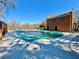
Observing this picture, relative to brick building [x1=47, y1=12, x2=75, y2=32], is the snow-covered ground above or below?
below

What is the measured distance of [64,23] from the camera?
87.8 feet

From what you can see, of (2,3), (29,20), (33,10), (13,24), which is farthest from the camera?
(29,20)

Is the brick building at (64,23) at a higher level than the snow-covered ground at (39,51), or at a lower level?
higher

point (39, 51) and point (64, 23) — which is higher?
point (64, 23)

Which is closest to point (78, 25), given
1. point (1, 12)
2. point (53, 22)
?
point (53, 22)

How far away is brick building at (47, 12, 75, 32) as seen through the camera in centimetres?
2475

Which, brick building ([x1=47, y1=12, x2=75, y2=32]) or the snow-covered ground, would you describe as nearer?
the snow-covered ground

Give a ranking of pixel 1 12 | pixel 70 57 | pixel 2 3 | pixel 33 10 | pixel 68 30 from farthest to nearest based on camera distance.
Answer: pixel 33 10, pixel 68 30, pixel 1 12, pixel 2 3, pixel 70 57

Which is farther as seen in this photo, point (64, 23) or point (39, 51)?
point (64, 23)

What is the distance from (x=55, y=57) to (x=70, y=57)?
776mm

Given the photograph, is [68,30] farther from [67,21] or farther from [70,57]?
[70,57]

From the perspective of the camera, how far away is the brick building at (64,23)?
24.8 metres

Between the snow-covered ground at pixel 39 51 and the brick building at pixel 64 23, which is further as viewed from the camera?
the brick building at pixel 64 23

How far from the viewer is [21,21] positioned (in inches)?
1639
